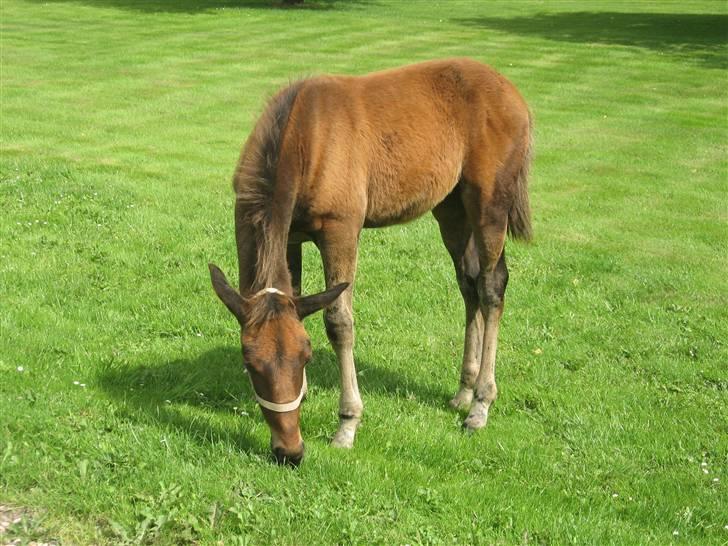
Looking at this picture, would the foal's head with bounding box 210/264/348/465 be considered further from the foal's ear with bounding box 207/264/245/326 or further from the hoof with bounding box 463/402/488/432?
the hoof with bounding box 463/402/488/432

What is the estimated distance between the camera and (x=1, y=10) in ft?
108

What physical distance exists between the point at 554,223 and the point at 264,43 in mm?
18107

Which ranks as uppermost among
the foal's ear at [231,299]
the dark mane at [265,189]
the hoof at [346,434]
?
the dark mane at [265,189]

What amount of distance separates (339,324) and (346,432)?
70 centimetres

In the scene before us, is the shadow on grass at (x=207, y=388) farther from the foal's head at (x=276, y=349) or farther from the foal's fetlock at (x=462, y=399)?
the foal's head at (x=276, y=349)

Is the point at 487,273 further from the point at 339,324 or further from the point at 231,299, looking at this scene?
the point at 231,299

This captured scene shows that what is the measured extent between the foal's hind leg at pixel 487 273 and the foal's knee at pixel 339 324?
1.19 metres

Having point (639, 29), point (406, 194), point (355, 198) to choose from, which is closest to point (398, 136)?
point (406, 194)

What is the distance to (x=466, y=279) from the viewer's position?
6871 mm

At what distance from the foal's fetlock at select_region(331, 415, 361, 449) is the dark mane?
4.13ft

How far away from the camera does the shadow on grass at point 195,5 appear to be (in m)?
34.8

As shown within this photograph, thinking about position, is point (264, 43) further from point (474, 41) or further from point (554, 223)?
point (554, 223)

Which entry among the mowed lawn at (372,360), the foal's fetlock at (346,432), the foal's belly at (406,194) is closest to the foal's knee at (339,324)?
the foal's fetlock at (346,432)

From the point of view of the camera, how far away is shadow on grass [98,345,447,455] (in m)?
5.54
